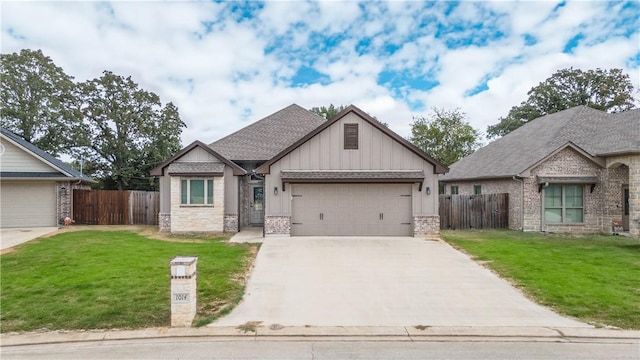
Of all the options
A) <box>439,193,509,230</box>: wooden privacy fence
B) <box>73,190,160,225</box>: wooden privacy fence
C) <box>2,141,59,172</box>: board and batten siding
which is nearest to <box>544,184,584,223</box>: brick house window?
<box>439,193,509,230</box>: wooden privacy fence

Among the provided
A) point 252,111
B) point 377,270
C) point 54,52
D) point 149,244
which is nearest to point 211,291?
point 377,270

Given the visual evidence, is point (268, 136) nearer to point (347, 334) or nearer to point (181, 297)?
point (181, 297)

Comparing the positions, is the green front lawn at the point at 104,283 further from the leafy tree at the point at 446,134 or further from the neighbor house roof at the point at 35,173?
the leafy tree at the point at 446,134

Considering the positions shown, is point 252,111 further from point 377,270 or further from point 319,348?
point 319,348

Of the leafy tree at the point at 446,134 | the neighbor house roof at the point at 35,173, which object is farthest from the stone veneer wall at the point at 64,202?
the leafy tree at the point at 446,134

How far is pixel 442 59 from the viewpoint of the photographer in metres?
17.3

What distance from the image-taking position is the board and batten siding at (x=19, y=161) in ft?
Answer: 58.8

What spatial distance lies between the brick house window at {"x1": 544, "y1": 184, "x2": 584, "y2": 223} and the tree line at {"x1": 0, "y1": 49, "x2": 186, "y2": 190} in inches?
1039

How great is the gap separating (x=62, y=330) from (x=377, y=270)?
6.51 m

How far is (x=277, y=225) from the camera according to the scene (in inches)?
584

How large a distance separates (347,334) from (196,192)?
1221cm

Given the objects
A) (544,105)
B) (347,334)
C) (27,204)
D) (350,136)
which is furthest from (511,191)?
(544,105)

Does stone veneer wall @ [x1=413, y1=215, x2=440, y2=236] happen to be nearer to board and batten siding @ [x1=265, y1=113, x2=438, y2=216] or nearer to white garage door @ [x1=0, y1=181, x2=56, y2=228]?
board and batten siding @ [x1=265, y1=113, x2=438, y2=216]

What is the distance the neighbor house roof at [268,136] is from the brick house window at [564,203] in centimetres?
1218
